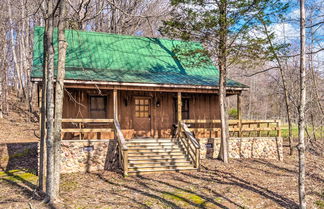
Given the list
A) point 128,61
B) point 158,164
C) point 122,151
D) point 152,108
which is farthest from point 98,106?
point 158,164

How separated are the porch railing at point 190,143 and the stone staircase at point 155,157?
21cm

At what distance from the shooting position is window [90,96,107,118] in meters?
13.3

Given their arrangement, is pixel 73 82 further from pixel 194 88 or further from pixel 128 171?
pixel 194 88

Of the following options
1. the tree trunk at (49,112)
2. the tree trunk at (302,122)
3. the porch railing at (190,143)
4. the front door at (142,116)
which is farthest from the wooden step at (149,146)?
the tree trunk at (302,122)

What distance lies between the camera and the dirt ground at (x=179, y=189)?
746cm

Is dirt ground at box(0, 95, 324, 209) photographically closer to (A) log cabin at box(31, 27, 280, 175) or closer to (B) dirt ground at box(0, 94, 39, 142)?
(A) log cabin at box(31, 27, 280, 175)

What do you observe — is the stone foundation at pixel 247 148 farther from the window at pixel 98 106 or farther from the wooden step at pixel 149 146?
the window at pixel 98 106

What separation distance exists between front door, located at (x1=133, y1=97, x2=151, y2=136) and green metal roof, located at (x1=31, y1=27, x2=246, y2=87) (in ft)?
4.77

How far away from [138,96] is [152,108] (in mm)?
960

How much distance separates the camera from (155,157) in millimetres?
11227

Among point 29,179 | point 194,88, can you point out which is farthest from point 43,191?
point 194,88

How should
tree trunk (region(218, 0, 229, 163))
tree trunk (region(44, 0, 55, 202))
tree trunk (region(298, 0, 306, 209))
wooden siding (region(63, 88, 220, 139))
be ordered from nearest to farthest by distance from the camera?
1. tree trunk (region(44, 0, 55, 202))
2. tree trunk (region(298, 0, 306, 209))
3. tree trunk (region(218, 0, 229, 163))
4. wooden siding (region(63, 88, 220, 139))

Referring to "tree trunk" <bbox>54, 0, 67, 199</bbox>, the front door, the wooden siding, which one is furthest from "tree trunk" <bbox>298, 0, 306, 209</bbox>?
the front door

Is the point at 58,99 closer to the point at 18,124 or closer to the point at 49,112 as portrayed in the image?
the point at 49,112
